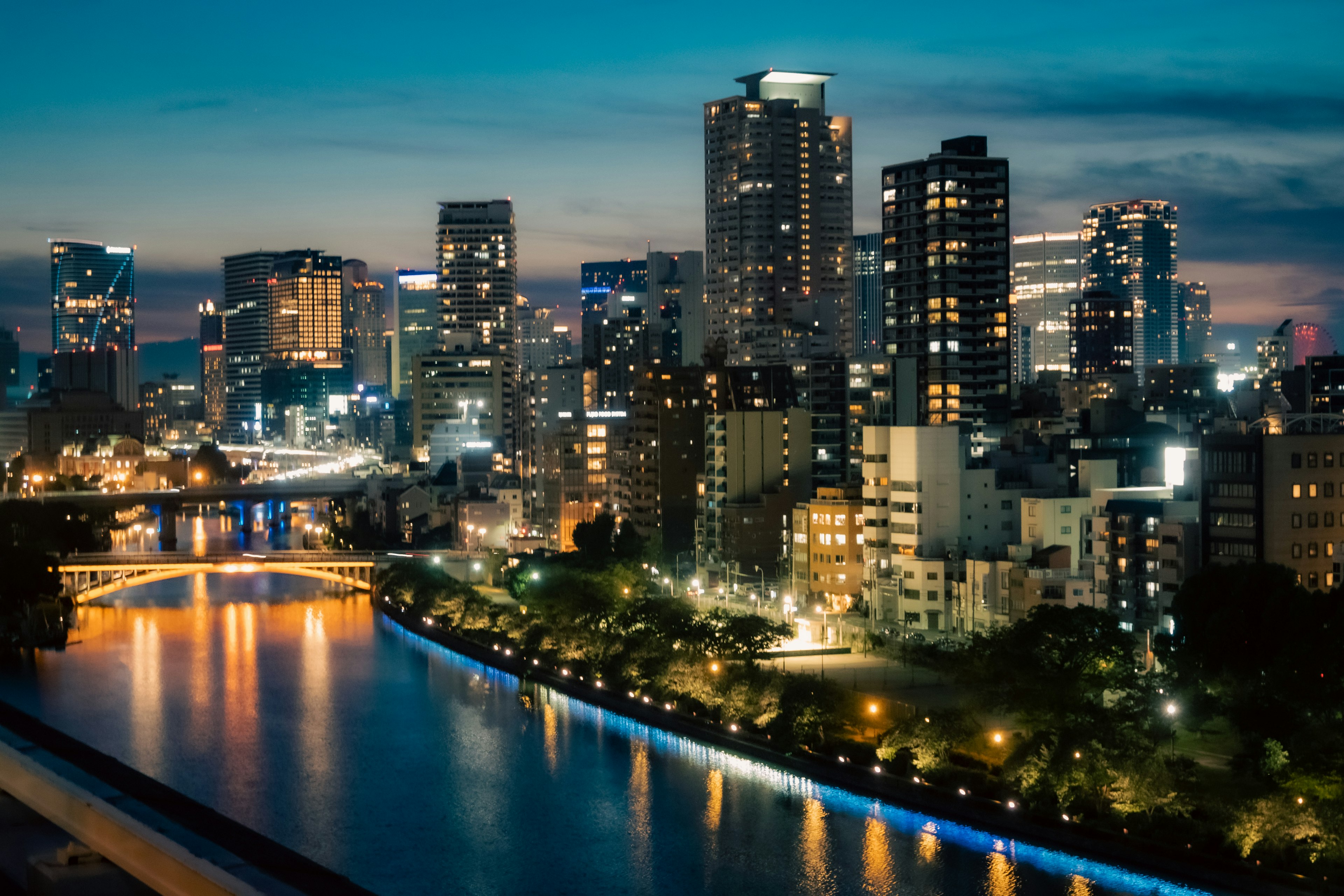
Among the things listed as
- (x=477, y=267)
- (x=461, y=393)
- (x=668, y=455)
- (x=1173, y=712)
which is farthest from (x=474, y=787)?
(x=477, y=267)

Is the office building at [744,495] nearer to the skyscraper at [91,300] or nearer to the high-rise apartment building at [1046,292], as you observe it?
the high-rise apartment building at [1046,292]

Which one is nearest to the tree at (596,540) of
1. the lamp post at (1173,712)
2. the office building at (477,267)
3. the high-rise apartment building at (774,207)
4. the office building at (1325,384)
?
the lamp post at (1173,712)

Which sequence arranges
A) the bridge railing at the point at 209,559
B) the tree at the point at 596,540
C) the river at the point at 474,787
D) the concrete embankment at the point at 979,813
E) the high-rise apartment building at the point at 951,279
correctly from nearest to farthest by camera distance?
the concrete embankment at the point at 979,813 → the river at the point at 474,787 → the tree at the point at 596,540 → the bridge railing at the point at 209,559 → the high-rise apartment building at the point at 951,279

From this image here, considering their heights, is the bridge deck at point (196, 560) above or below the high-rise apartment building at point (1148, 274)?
below

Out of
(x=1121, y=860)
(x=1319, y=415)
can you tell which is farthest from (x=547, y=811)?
(x=1319, y=415)

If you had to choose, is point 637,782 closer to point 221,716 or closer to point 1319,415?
point 221,716

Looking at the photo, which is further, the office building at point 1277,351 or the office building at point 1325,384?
the office building at point 1277,351
